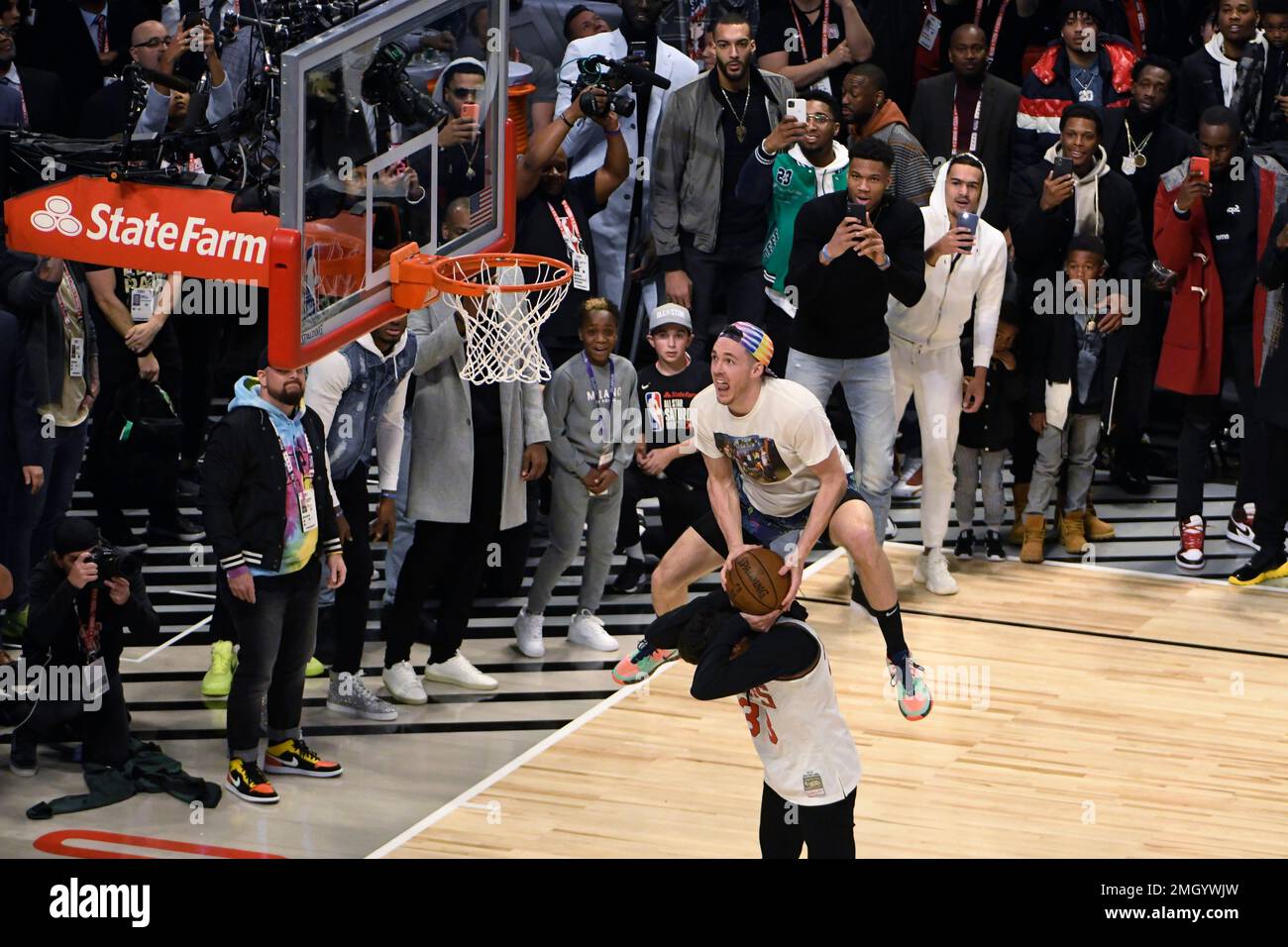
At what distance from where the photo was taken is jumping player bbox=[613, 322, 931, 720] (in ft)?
23.5

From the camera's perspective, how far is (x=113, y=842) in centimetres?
758

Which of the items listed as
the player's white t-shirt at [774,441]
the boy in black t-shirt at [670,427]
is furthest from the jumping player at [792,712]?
the boy in black t-shirt at [670,427]

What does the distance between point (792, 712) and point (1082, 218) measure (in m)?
5.57

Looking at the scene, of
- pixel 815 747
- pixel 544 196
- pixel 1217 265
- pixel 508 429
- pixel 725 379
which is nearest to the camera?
pixel 815 747

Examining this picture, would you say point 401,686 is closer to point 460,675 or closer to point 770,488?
point 460,675

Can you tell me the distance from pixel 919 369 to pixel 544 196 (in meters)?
2.26

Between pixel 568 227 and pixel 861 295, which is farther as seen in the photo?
pixel 568 227

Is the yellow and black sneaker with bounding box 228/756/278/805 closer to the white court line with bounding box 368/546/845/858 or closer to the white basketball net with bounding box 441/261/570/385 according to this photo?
the white court line with bounding box 368/546/845/858

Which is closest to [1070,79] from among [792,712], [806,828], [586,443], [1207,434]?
[1207,434]

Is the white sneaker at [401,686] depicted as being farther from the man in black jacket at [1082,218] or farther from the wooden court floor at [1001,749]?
the man in black jacket at [1082,218]

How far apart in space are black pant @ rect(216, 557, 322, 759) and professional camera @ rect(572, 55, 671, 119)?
299cm
